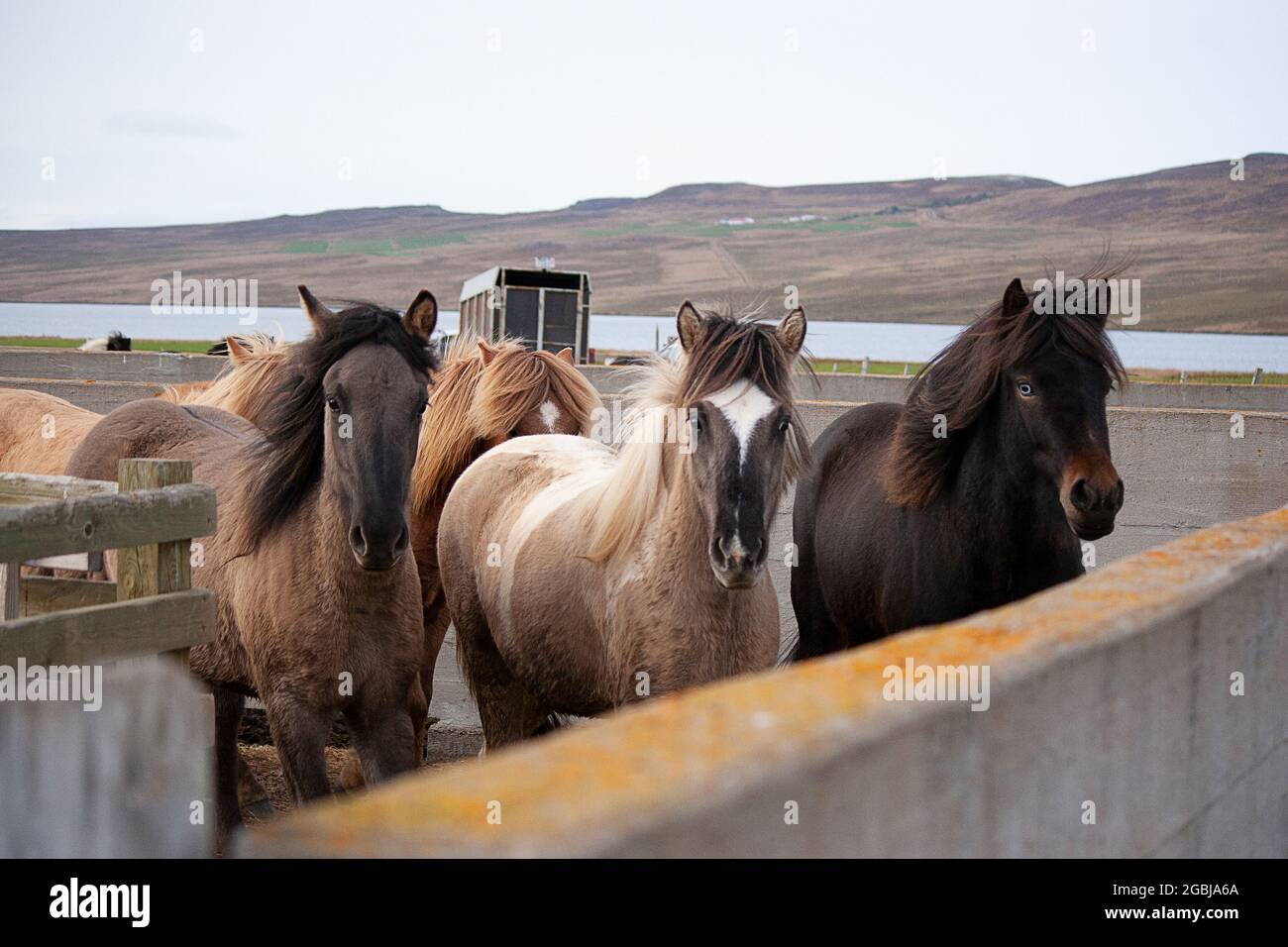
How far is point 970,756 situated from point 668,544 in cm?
274

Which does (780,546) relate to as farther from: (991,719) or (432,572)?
(991,719)

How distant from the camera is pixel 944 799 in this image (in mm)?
1600

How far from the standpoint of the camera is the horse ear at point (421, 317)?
15.5 ft

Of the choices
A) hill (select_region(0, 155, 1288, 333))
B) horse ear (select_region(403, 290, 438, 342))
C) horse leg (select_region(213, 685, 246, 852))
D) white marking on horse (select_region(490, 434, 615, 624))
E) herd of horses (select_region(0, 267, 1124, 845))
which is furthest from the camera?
hill (select_region(0, 155, 1288, 333))

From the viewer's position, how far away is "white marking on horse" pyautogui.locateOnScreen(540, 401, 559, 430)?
6.93 metres

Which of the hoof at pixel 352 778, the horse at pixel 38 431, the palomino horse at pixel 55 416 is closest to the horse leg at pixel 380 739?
the hoof at pixel 352 778

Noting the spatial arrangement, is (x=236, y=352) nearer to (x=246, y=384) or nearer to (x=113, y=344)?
(x=246, y=384)

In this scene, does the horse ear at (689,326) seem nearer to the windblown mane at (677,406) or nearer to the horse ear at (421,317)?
the windblown mane at (677,406)

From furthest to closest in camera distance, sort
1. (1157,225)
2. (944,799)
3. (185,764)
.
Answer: (1157,225) → (185,764) → (944,799)

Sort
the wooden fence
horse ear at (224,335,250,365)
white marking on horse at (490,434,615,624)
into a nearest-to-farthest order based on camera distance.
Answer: the wooden fence < white marking on horse at (490,434,615,624) < horse ear at (224,335,250,365)

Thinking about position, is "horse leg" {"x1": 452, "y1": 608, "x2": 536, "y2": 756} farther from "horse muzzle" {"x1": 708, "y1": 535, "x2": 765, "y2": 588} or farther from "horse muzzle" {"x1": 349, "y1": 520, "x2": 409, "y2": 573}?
"horse muzzle" {"x1": 708, "y1": 535, "x2": 765, "y2": 588}

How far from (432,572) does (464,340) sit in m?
1.94

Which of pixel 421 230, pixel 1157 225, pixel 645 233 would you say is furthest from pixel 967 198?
pixel 421 230

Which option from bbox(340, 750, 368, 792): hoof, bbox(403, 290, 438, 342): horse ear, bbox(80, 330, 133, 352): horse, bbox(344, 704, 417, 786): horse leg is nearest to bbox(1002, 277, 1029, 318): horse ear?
bbox(403, 290, 438, 342): horse ear
